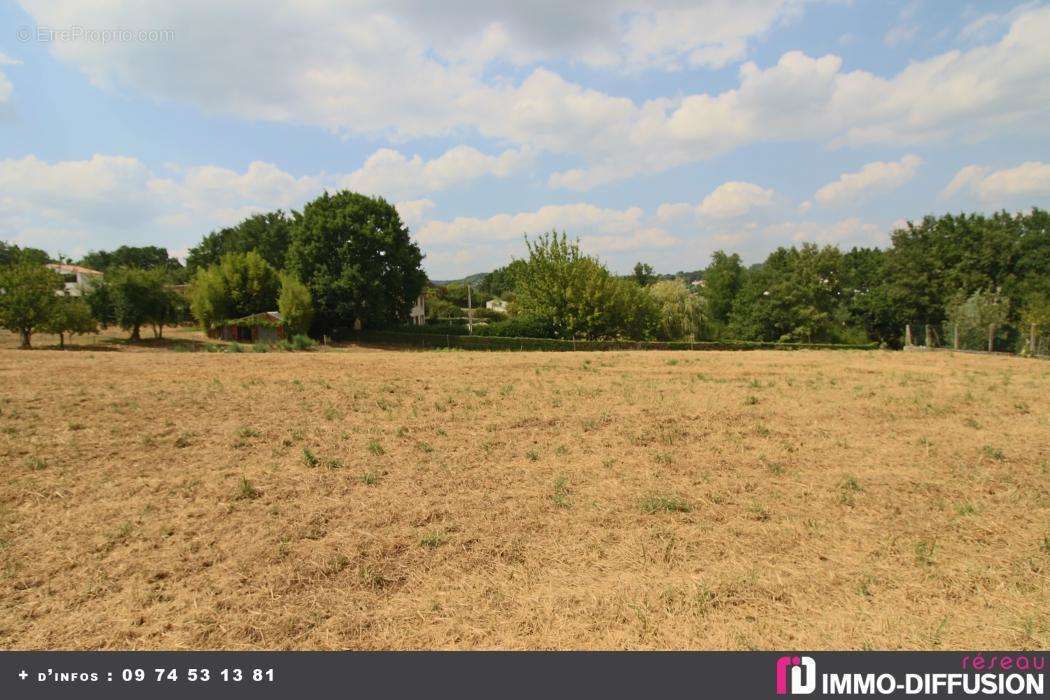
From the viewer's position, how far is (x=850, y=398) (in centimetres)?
1249

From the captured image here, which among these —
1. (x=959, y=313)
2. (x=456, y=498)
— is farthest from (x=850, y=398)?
(x=959, y=313)

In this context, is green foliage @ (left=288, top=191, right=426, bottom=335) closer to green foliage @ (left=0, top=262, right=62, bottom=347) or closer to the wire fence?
green foliage @ (left=0, top=262, right=62, bottom=347)

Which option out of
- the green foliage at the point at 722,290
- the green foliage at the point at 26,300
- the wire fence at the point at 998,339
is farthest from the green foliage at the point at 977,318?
the green foliage at the point at 26,300

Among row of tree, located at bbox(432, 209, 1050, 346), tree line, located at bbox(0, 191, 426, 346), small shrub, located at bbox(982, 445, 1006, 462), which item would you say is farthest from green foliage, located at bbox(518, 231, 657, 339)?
small shrub, located at bbox(982, 445, 1006, 462)

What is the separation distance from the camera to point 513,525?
5.57m

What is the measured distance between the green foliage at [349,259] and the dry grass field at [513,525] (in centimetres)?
2899

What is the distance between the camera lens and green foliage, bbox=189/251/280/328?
40844 millimetres

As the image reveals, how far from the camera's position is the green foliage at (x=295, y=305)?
118 feet

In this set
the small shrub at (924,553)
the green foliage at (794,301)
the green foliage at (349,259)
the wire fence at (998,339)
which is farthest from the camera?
the green foliage at (794,301)

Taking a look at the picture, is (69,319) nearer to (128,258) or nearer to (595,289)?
(595,289)

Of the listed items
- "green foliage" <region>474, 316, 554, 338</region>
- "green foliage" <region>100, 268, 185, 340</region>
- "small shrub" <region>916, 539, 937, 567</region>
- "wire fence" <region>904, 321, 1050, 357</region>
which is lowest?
"small shrub" <region>916, 539, 937, 567</region>

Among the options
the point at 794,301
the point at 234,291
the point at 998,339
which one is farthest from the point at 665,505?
the point at 794,301
